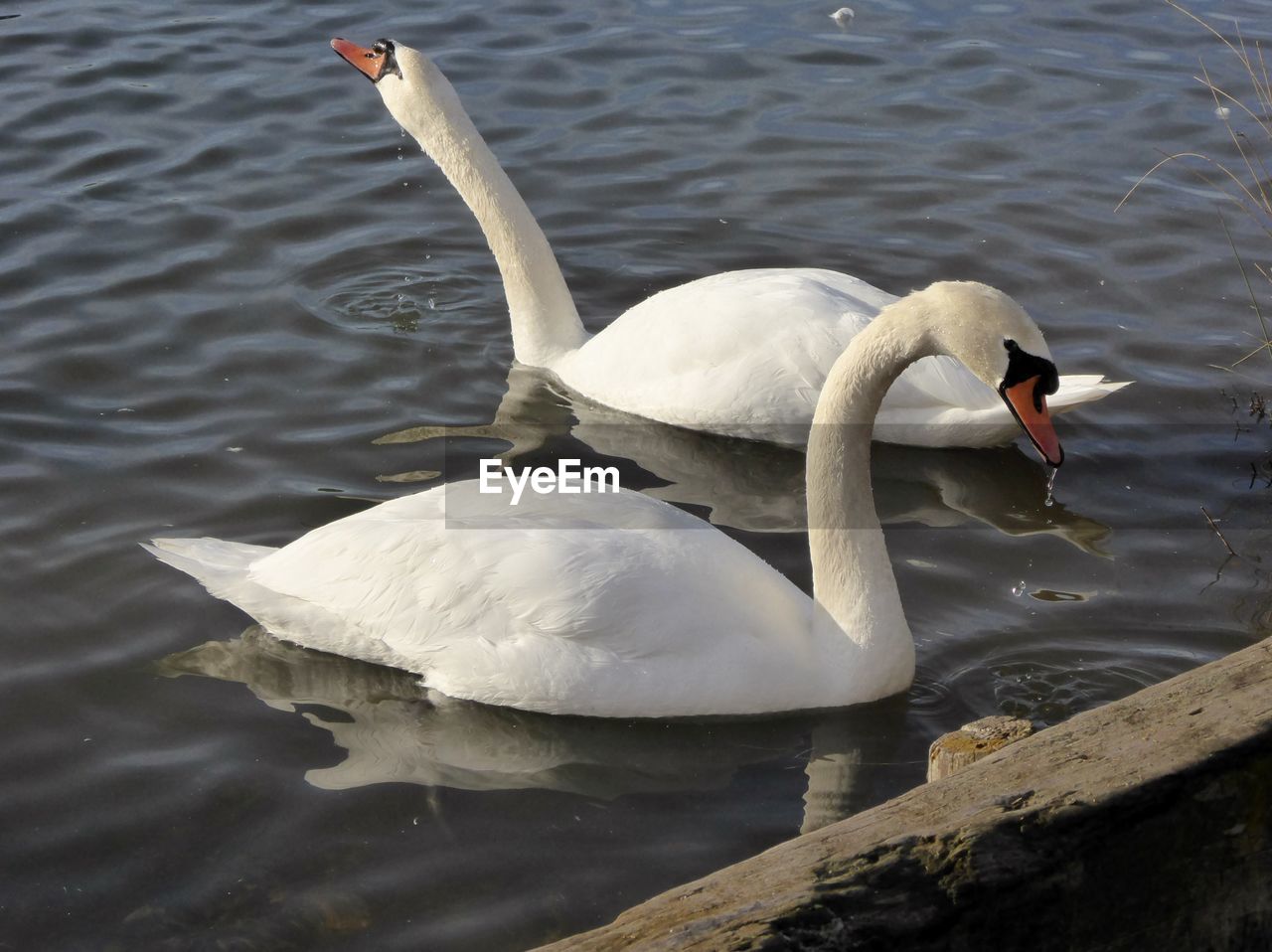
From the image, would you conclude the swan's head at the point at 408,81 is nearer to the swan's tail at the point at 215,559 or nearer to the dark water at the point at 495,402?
the dark water at the point at 495,402

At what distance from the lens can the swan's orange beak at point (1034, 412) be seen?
488 cm

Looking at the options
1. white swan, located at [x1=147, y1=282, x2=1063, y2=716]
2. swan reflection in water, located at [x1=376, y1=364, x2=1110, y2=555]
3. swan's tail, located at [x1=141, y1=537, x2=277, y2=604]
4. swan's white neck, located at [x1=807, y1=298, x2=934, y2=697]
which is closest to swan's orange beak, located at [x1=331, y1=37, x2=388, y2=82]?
swan reflection in water, located at [x1=376, y1=364, x2=1110, y2=555]

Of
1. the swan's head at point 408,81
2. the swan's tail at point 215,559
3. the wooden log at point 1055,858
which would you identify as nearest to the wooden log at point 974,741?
the wooden log at point 1055,858

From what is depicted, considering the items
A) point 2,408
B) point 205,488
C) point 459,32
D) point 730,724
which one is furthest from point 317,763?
point 459,32

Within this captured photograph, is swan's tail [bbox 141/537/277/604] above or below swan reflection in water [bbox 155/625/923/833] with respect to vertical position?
above

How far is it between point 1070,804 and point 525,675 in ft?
7.58

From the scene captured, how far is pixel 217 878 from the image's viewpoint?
14.6ft

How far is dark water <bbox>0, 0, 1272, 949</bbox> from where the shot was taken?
469cm

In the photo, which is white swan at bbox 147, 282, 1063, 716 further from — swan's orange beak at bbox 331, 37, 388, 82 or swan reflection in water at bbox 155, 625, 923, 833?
swan's orange beak at bbox 331, 37, 388, 82

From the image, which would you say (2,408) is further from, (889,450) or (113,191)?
(889,450)

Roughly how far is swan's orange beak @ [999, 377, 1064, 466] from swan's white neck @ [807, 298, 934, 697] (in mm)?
369

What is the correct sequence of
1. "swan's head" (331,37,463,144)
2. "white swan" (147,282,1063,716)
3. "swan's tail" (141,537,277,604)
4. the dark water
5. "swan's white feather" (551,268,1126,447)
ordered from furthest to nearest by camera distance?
"swan's head" (331,37,463,144) → "swan's white feather" (551,268,1126,447) → "swan's tail" (141,537,277,604) → "white swan" (147,282,1063,716) → the dark water

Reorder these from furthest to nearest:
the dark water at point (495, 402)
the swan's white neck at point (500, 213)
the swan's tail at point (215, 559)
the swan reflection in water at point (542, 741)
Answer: the swan's white neck at point (500, 213), the swan's tail at point (215, 559), the swan reflection in water at point (542, 741), the dark water at point (495, 402)

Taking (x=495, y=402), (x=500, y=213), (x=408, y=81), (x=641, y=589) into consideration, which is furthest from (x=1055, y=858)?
(x=408, y=81)
